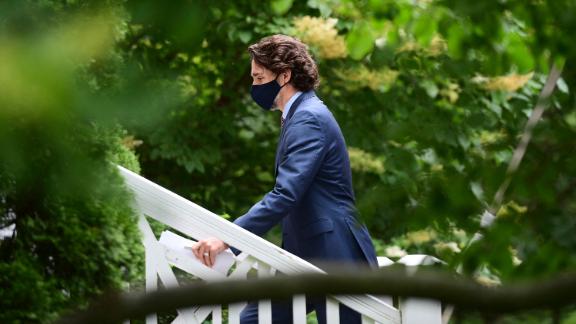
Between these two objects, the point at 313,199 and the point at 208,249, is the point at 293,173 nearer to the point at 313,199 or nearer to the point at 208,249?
the point at 313,199

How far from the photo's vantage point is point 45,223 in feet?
11.5

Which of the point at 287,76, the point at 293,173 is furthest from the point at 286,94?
the point at 293,173

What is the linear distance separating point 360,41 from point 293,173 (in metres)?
1.35

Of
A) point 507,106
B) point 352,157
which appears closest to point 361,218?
point 352,157

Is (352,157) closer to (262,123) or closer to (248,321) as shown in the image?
(262,123)

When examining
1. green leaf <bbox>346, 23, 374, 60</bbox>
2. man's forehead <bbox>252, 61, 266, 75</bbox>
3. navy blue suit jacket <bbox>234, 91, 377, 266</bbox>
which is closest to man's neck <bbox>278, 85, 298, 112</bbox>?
man's forehead <bbox>252, 61, 266, 75</bbox>

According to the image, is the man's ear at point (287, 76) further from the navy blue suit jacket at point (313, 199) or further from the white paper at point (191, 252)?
the white paper at point (191, 252)

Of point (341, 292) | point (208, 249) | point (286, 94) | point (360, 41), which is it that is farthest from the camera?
point (360, 41)

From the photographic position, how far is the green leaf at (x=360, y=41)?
201 inches

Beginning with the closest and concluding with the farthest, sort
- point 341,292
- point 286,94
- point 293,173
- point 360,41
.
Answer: point 341,292, point 293,173, point 286,94, point 360,41

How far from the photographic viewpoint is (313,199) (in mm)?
4094

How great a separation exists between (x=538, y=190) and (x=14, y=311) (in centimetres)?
185

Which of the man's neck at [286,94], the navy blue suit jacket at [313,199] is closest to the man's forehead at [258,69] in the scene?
the man's neck at [286,94]

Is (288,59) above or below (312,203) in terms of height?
above
